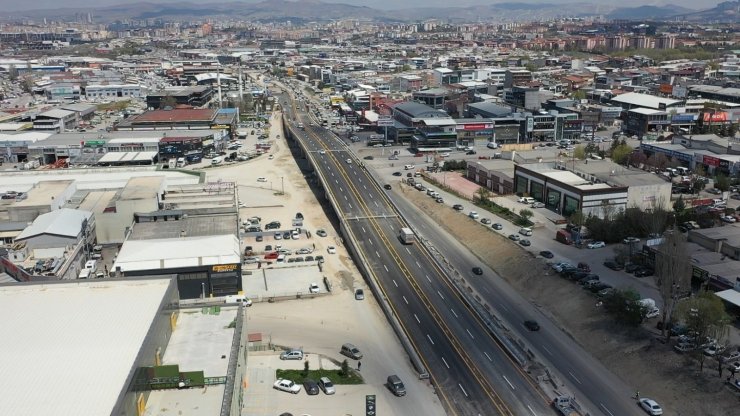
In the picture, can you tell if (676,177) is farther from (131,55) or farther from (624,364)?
(131,55)

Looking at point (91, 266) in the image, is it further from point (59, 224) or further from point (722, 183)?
point (722, 183)

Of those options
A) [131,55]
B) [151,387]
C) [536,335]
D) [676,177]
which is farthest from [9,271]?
[131,55]

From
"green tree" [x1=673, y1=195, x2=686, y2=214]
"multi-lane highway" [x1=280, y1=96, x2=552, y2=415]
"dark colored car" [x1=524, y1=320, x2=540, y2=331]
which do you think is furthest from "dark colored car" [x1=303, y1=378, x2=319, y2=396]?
"green tree" [x1=673, y1=195, x2=686, y2=214]

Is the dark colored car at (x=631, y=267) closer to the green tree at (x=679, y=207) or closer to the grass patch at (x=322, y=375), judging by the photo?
the green tree at (x=679, y=207)

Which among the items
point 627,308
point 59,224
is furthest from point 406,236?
point 59,224

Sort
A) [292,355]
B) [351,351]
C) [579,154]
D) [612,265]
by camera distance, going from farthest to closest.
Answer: [579,154]
[612,265]
[351,351]
[292,355]

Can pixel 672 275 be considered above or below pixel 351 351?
above

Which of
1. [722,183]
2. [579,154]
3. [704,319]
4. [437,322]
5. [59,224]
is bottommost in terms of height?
[437,322]
